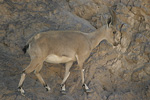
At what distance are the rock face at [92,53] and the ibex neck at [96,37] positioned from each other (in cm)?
53

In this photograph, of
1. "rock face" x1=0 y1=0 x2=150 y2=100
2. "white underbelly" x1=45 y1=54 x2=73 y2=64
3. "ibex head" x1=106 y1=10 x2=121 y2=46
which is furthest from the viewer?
"ibex head" x1=106 y1=10 x2=121 y2=46

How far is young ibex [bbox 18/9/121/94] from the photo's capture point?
6594mm

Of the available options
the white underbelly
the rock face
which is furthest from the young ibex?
the rock face

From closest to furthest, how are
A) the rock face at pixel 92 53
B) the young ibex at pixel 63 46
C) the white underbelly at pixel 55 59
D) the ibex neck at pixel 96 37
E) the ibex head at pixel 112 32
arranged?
the young ibex at pixel 63 46, the white underbelly at pixel 55 59, the rock face at pixel 92 53, the ibex neck at pixel 96 37, the ibex head at pixel 112 32

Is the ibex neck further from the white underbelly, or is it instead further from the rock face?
the white underbelly

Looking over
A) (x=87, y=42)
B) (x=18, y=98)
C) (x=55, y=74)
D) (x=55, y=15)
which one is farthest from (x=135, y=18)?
(x=18, y=98)

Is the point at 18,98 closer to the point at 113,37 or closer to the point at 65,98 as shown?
the point at 65,98

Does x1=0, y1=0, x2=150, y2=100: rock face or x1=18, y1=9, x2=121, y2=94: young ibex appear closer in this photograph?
x1=18, y1=9, x2=121, y2=94: young ibex

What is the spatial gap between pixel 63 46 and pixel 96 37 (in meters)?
1.55

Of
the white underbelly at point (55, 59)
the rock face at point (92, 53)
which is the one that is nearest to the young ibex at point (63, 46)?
the white underbelly at point (55, 59)

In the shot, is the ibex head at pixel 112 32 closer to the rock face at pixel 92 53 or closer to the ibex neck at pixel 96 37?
the ibex neck at pixel 96 37

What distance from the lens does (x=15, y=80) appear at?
7086 millimetres

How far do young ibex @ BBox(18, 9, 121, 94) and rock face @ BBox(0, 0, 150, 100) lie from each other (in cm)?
41

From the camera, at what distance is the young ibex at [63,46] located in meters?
6.59
